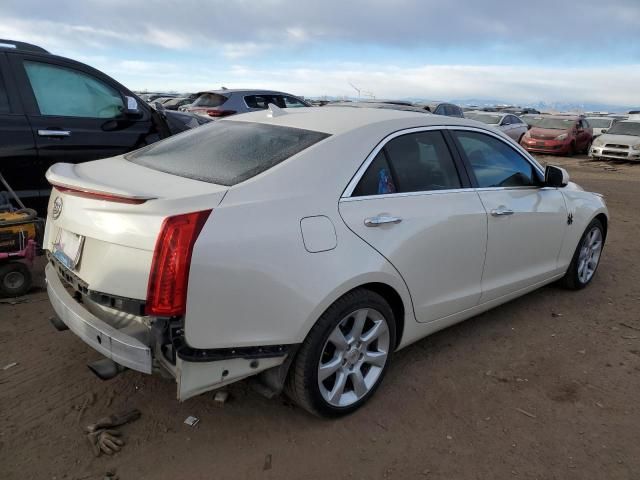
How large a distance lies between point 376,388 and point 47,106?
3932 mm

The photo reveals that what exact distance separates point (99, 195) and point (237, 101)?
10.8 meters

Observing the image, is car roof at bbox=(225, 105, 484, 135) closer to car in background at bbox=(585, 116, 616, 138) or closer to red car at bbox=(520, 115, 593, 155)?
red car at bbox=(520, 115, 593, 155)

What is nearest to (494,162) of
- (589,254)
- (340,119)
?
(340,119)

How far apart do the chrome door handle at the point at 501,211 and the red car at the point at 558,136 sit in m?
16.0

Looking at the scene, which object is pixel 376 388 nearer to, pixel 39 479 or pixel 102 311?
pixel 102 311

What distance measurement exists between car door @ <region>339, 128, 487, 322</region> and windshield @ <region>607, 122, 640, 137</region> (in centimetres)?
1750

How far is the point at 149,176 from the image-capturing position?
8.93 ft

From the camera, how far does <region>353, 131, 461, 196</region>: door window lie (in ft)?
9.50

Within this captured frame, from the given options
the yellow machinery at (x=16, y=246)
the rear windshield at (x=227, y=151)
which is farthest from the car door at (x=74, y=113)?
the rear windshield at (x=227, y=151)

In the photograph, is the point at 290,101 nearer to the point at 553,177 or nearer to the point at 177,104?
the point at 553,177

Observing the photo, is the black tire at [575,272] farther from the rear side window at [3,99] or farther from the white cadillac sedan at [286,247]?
the rear side window at [3,99]

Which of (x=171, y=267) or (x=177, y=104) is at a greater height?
(x=171, y=267)

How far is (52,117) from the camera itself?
483cm

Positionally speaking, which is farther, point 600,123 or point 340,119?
point 600,123
